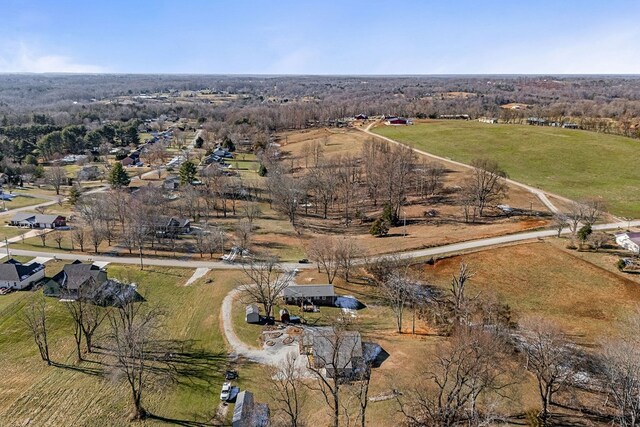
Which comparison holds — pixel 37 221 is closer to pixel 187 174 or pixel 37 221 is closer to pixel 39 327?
pixel 187 174

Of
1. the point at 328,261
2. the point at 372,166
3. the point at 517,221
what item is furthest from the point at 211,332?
the point at 372,166

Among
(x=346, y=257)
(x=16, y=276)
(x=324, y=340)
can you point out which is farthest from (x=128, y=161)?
(x=324, y=340)

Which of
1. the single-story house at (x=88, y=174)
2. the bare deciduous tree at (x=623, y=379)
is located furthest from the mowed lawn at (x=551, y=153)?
the single-story house at (x=88, y=174)

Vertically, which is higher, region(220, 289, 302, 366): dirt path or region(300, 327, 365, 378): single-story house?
region(300, 327, 365, 378): single-story house

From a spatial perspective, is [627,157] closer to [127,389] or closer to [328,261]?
[328,261]

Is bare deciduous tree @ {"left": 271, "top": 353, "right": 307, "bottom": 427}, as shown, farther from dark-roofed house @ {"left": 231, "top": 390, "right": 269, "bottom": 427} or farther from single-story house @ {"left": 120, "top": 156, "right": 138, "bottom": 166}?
single-story house @ {"left": 120, "top": 156, "right": 138, "bottom": 166}

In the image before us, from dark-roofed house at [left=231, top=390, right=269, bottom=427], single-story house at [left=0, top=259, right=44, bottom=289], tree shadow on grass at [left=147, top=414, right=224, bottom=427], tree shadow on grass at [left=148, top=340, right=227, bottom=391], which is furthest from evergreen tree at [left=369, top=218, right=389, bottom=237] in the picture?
single-story house at [left=0, top=259, right=44, bottom=289]
